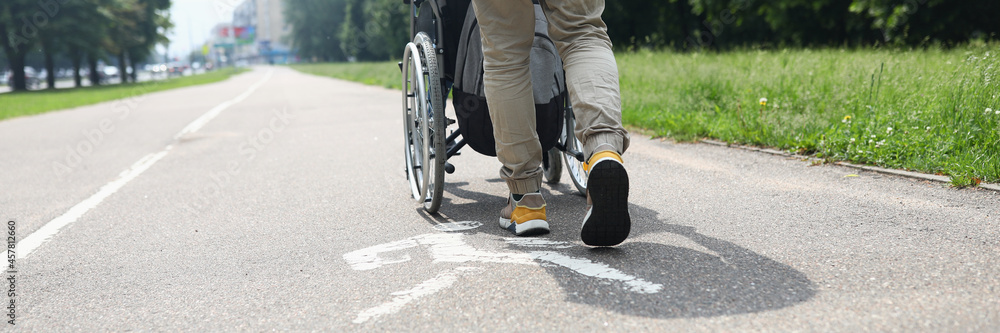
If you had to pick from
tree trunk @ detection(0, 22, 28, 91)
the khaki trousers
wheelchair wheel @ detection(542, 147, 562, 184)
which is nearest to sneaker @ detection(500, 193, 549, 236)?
the khaki trousers

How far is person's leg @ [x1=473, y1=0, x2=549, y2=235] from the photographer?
2814 mm

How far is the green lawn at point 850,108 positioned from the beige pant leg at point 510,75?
2.34 meters

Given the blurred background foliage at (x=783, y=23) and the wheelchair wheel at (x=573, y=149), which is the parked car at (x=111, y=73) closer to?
the blurred background foliage at (x=783, y=23)

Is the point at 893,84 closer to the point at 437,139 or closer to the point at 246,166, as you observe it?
the point at 437,139

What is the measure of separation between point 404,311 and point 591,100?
101cm

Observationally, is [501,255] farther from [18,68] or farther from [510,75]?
[18,68]

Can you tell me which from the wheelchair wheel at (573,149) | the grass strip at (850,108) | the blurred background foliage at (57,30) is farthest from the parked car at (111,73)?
the wheelchair wheel at (573,149)

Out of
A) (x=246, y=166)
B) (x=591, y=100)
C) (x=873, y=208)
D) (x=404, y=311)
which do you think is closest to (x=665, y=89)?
(x=246, y=166)

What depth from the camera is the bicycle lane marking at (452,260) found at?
2301 mm

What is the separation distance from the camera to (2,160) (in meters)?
7.27

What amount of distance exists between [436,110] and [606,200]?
1.05 m

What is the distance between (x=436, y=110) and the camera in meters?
3.17

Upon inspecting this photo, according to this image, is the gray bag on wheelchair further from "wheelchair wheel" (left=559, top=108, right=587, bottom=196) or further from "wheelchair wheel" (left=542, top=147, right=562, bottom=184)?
"wheelchair wheel" (left=542, top=147, right=562, bottom=184)

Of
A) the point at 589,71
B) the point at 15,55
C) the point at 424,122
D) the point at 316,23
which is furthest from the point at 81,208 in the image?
the point at 316,23
